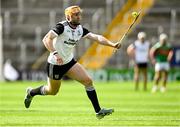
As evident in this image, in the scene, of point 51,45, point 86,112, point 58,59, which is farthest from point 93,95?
point 86,112

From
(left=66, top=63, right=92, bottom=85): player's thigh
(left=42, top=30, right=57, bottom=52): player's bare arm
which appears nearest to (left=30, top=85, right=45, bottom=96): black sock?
(left=66, top=63, right=92, bottom=85): player's thigh

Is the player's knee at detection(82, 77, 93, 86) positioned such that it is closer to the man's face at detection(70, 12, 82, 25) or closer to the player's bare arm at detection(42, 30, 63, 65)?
the player's bare arm at detection(42, 30, 63, 65)

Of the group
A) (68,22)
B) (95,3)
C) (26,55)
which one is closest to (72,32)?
(68,22)

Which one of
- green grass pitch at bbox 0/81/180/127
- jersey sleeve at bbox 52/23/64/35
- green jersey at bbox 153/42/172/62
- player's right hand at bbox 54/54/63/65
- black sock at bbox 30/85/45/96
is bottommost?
green jersey at bbox 153/42/172/62

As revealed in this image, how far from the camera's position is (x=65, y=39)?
15.4 meters

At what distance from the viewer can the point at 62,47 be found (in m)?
15.5

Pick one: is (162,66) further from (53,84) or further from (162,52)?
(53,84)

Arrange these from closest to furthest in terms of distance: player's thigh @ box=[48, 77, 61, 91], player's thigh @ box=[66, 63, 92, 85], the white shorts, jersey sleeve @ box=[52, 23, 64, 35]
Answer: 1. jersey sleeve @ box=[52, 23, 64, 35]
2. player's thigh @ box=[66, 63, 92, 85]
3. player's thigh @ box=[48, 77, 61, 91]
4. the white shorts

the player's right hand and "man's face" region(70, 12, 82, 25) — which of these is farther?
"man's face" region(70, 12, 82, 25)

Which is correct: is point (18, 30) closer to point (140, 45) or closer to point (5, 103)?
point (140, 45)

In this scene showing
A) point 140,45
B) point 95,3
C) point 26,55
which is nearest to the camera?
point 140,45

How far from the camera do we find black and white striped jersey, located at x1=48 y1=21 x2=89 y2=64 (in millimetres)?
15258

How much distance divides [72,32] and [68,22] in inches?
8.8

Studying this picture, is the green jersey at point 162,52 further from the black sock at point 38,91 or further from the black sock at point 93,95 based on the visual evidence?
the black sock at point 93,95
